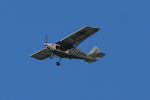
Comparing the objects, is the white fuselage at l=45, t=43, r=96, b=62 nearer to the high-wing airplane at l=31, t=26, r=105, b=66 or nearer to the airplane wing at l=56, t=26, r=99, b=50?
the high-wing airplane at l=31, t=26, r=105, b=66

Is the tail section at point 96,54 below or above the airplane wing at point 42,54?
below

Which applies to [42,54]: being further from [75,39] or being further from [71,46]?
[75,39]

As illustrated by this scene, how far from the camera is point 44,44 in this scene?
79188mm

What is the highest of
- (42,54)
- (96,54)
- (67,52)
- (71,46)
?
(42,54)

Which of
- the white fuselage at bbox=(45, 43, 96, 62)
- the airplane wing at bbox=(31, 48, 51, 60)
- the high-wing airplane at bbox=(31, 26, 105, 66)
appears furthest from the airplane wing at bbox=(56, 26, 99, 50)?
the airplane wing at bbox=(31, 48, 51, 60)

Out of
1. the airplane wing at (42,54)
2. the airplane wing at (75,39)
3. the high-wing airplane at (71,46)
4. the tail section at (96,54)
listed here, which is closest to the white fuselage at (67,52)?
the high-wing airplane at (71,46)

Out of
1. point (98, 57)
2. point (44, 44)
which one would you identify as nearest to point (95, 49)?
point (98, 57)

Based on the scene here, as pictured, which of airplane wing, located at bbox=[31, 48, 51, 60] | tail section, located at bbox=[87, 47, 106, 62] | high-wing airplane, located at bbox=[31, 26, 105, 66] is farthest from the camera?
airplane wing, located at bbox=[31, 48, 51, 60]

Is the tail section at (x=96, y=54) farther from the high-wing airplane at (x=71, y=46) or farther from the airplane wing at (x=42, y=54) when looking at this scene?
the airplane wing at (x=42, y=54)

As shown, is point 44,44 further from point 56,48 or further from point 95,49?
point 95,49

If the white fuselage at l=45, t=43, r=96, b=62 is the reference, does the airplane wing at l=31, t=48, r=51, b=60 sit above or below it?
above

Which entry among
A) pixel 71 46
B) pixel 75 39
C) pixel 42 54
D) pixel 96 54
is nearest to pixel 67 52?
pixel 71 46

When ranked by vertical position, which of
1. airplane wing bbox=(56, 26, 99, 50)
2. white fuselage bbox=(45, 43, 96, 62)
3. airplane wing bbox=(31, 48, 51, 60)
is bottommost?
white fuselage bbox=(45, 43, 96, 62)

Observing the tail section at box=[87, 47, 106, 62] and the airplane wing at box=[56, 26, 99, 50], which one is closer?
the airplane wing at box=[56, 26, 99, 50]
